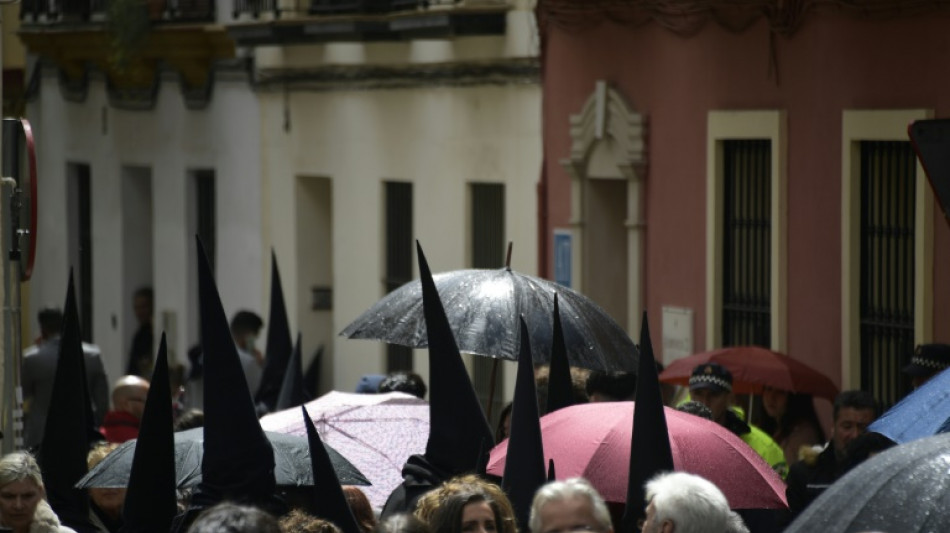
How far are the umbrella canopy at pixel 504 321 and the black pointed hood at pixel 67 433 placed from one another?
164 centimetres

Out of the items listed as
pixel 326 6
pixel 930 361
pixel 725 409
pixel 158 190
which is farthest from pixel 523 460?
pixel 158 190

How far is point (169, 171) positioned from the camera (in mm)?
25719

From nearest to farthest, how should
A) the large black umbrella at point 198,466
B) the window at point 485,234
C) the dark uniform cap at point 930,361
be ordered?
the large black umbrella at point 198,466 → the dark uniform cap at point 930,361 → the window at point 485,234

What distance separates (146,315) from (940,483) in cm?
2106

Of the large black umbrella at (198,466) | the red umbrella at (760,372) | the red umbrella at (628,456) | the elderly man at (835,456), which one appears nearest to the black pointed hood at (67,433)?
the large black umbrella at (198,466)

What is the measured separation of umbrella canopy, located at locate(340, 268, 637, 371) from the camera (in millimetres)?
10891

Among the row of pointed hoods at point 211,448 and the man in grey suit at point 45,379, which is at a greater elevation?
the row of pointed hoods at point 211,448

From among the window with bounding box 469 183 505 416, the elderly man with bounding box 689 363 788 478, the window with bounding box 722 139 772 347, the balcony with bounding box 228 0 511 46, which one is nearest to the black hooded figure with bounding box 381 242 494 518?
the elderly man with bounding box 689 363 788 478

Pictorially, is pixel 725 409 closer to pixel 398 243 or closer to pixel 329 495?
pixel 329 495

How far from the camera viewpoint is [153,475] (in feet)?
27.4

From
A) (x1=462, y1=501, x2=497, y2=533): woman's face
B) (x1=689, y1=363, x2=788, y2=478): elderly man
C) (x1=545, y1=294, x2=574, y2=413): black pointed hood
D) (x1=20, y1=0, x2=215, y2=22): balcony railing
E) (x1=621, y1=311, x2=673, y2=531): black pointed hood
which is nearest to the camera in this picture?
(x1=462, y1=501, x2=497, y2=533): woman's face

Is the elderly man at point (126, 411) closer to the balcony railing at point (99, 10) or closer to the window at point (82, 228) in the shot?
the balcony railing at point (99, 10)

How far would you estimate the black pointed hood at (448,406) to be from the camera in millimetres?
8930

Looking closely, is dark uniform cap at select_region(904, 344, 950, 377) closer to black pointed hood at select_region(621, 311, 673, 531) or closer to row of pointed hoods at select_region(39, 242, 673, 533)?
row of pointed hoods at select_region(39, 242, 673, 533)
